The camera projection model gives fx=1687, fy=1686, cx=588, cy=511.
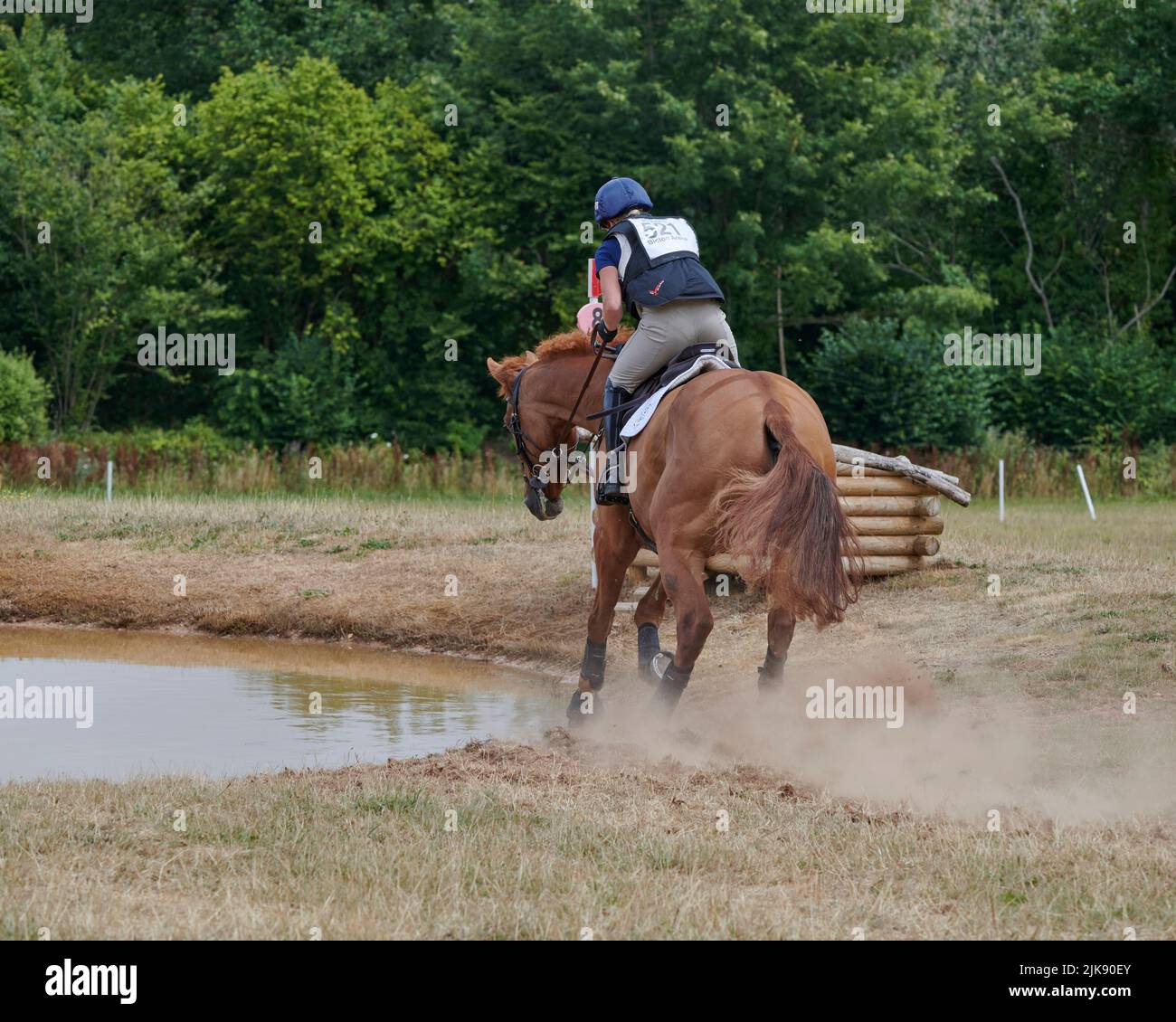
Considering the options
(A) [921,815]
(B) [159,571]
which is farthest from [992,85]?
(A) [921,815]

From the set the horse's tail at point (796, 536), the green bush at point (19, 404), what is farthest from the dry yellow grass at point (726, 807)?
the green bush at point (19, 404)

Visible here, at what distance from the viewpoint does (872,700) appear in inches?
425

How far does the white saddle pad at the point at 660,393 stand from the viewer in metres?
10.1

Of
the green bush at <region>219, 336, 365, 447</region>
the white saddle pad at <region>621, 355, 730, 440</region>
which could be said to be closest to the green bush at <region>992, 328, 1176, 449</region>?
the green bush at <region>219, 336, 365, 447</region>

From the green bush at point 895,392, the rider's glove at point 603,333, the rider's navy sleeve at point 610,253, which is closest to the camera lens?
the rider's navy sleeve at point 610,253

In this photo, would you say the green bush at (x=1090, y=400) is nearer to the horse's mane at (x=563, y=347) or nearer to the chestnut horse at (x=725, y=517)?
the horse's mane at (x=563, y=347)

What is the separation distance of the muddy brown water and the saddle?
222cm

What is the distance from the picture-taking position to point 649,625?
1112 centimetres

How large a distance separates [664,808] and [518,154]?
125 ft

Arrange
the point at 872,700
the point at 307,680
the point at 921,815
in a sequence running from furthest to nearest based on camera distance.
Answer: the point at 307,680 → the point at 872,700 → the point at 921,815

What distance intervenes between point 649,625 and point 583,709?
2.31 feet

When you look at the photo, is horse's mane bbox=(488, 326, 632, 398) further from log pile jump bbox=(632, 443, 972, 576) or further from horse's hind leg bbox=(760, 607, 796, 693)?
log pile jump bbox=(632, 443, 972, 576)

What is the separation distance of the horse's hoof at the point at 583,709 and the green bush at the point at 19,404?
24.4 m
